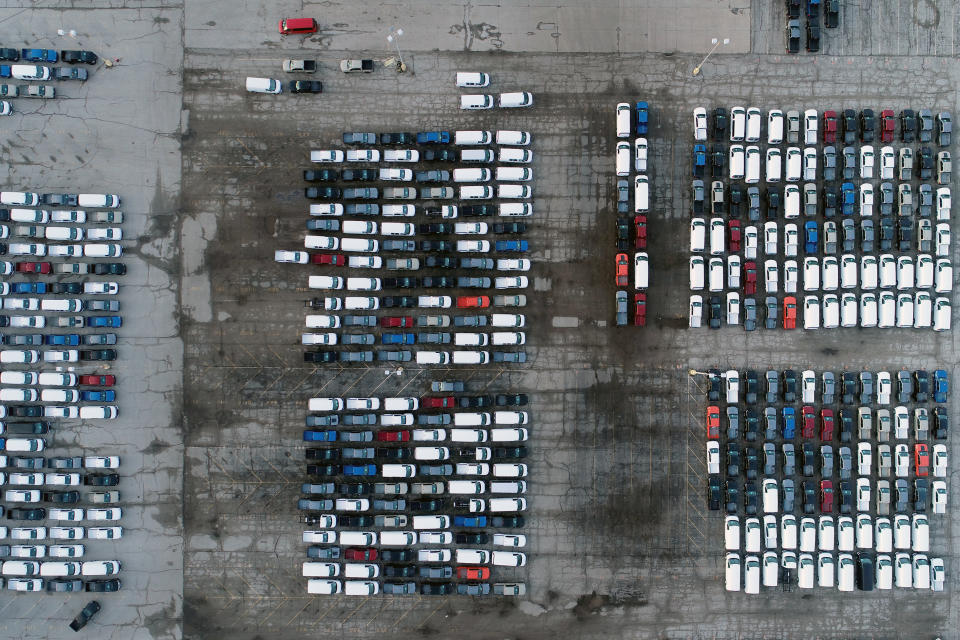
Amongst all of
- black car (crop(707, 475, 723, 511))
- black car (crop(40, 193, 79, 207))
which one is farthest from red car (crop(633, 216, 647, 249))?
black car (crop(40, 193, 79, 207))

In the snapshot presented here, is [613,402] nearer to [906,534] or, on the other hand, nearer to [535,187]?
[535,187]

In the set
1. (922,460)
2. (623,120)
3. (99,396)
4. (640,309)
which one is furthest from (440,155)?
(922,460)

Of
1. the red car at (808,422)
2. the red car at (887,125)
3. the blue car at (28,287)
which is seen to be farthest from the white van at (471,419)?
Answer: the red car at (887,125)

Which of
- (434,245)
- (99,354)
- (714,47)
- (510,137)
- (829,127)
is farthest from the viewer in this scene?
(714,47)

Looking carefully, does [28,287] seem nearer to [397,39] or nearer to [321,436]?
[321,436]

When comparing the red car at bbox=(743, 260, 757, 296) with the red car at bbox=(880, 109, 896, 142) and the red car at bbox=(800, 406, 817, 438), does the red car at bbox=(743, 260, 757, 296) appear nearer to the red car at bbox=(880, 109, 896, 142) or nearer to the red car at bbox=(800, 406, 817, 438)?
the red car at bbox=(800, 406, 817, 438)

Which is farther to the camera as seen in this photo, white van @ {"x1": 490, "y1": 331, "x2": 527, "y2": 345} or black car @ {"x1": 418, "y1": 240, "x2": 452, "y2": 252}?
black car @ {"x1": 418, "y1": 240, "x2": 452, "y2": 252}

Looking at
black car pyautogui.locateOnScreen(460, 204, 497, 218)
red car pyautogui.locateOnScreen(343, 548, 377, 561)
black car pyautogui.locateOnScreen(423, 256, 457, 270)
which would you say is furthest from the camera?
black car pyautogui.locateOnScreen(423, 256, 457, 270)

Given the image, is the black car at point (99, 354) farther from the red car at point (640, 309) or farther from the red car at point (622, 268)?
the red car at point (640, 309)
